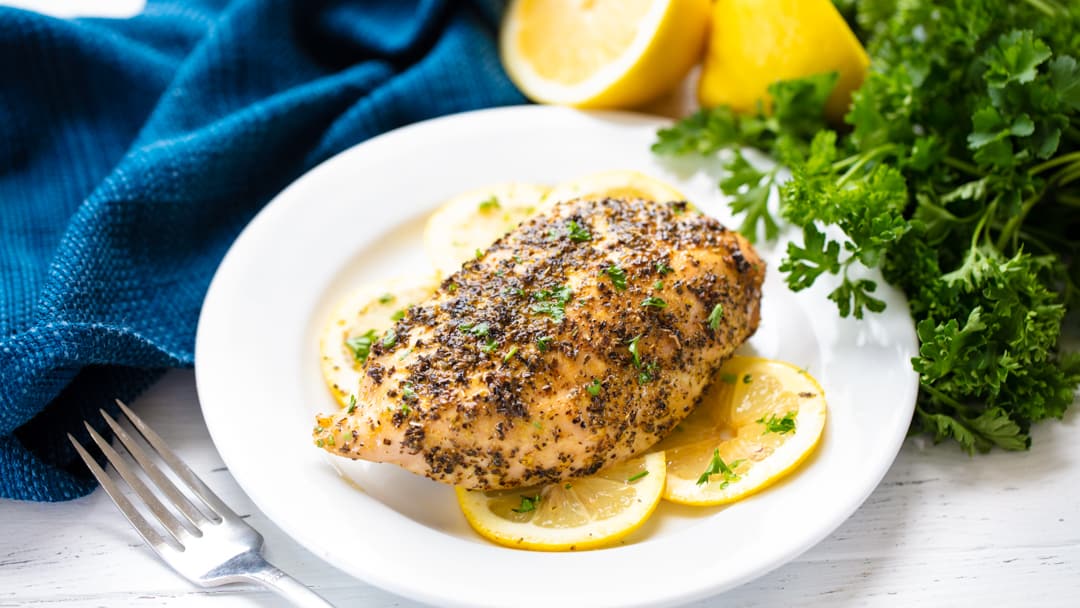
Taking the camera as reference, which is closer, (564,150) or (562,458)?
(562,458)

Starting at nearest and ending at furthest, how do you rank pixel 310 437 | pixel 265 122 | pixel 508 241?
pixel 310 437, pixel 508 241, pixel 265 122

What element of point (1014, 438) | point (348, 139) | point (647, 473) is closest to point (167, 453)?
point (647, 473)

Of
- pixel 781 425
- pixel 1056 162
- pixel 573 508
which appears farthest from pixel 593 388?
pixel 1056 162

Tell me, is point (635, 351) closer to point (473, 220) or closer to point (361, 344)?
point (361, 344)

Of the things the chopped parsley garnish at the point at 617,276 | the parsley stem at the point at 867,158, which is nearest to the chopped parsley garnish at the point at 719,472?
the chopped parsley garnish at the point at 617,276

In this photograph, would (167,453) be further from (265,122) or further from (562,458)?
(265,122)

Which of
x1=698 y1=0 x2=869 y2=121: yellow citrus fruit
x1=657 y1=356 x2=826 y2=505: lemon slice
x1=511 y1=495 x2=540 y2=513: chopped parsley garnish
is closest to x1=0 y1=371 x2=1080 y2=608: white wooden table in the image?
x1=657 y1=356 x2=826 y2=505: lemon slice
